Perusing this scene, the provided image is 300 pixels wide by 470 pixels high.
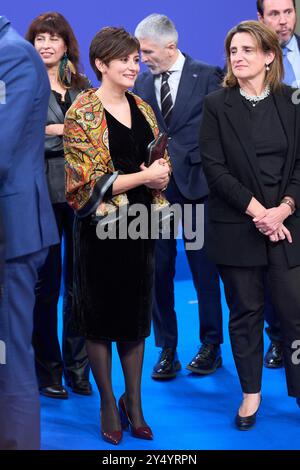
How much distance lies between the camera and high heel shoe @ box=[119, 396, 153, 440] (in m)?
3.89

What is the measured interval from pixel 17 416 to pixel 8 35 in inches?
52.2

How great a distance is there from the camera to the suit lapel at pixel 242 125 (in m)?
3.88

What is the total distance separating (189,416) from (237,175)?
113cm

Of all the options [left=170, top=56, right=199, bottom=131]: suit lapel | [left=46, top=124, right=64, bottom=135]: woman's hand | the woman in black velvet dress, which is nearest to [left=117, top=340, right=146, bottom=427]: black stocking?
the woman in black velvet dress

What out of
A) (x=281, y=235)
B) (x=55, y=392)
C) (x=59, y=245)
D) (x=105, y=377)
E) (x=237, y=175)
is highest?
(x=237, y=175)

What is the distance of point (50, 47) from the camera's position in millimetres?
4422

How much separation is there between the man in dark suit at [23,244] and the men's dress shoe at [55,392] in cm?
115

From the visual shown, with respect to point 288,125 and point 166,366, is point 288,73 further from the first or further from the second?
point 166,366

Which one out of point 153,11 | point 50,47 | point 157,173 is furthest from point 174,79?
point 153,11

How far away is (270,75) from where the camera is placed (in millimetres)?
3953

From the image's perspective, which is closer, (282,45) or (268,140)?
(268,140)

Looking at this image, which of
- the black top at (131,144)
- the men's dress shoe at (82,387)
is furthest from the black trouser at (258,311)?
the men's dress shoe at (82,387)
